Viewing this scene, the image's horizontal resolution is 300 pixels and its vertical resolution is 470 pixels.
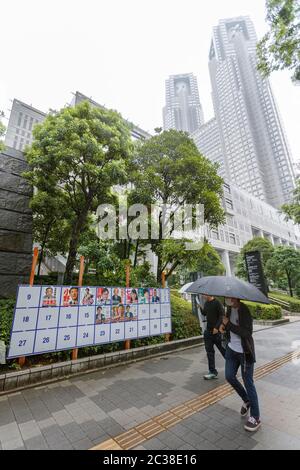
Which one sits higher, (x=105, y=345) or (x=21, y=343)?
(x=21, y=343)

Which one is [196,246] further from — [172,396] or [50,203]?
[50,203]

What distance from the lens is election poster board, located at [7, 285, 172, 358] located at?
13.9ft

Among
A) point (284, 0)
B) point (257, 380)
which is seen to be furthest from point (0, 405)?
point (284, 0)

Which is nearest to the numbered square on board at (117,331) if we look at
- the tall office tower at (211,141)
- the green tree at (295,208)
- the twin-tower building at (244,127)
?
the green tree at (295,208)

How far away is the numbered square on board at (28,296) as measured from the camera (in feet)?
13.9

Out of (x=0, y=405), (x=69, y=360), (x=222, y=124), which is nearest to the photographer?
(x=0, y=405)

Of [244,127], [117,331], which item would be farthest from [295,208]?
[244,127]

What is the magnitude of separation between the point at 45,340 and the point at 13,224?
3.97 m

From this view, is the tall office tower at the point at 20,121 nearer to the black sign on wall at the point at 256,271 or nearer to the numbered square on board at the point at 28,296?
the black sign on wall at the point at 256,271

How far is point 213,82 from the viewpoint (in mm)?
114812

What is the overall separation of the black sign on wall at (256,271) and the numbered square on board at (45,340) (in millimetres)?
12178

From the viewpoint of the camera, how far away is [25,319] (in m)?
4.24

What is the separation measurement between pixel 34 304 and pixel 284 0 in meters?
9.84

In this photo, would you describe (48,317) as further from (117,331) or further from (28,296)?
(117,331)
